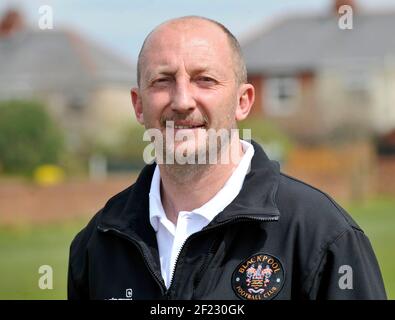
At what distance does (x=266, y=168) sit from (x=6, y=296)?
35.3 feet

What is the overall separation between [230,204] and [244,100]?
406 mm

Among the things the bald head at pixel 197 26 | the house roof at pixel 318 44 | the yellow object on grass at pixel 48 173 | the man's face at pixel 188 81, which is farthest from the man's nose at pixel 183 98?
the house roof at pixel 318 44

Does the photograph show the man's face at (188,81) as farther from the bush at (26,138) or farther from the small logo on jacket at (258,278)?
the bush at (26,138)

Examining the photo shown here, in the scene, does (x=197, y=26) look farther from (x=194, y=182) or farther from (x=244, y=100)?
(x=194, y=182)

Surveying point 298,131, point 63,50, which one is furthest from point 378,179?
point 63,50

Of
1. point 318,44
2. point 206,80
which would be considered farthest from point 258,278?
point 318,44

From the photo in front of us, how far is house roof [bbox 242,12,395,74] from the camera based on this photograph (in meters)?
53.5

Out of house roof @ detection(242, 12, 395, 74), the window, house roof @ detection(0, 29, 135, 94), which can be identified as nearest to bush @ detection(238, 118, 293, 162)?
the window

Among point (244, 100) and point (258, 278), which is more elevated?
point (244, 100)

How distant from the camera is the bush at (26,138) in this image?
3634cm

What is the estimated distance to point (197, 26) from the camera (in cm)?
328

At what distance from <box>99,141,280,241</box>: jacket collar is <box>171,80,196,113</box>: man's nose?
1.18 feet

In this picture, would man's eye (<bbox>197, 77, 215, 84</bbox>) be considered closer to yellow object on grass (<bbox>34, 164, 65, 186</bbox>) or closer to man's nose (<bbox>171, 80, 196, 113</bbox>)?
man's nose (<bbox>171, 80, 196, 113</bbox>)

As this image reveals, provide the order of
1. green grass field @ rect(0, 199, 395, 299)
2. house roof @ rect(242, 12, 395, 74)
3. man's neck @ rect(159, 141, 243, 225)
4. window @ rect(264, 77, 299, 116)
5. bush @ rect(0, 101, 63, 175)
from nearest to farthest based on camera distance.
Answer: man's neck @ rect(159, 141, 243, 225) < green grass field @ rect(0, 199, 395, 299) < bush @ rect(0, 101, 63, 175) < window @ rect(264, 77, 299, 116) < house roof @ rect(242, 12, 395, 74)
